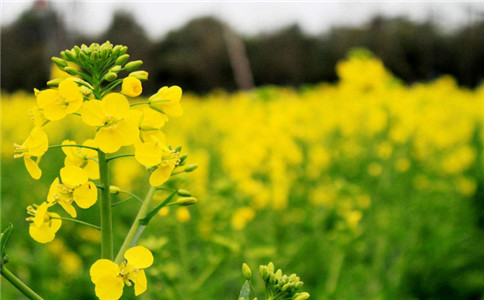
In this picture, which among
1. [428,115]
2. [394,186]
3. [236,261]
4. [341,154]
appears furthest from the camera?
[341,154]

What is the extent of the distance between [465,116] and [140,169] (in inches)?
210

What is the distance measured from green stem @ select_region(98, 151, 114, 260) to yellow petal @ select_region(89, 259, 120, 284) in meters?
0.06

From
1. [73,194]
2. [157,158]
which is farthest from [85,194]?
[157,158]

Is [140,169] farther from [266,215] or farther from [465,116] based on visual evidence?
[465,116]

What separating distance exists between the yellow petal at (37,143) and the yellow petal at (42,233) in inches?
4.3

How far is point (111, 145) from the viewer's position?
75 centimetres

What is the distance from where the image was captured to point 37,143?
81cm

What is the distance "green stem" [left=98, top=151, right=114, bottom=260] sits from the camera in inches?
30.7

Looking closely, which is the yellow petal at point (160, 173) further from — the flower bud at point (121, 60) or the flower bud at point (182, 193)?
the flower bud at point (121, 60)

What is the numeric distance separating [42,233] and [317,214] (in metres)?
3.06

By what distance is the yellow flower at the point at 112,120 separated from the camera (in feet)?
2.45

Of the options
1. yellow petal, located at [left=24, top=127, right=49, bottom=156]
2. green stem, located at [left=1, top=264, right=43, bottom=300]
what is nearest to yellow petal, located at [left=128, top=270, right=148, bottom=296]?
green stem, located at [left=1, top=264, right=43, bottom=300]

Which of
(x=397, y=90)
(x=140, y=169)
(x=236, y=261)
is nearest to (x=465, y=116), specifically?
(x=397, y=90)

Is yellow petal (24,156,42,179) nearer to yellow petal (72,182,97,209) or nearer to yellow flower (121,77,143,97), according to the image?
yellow petal (72,182,97,209)
